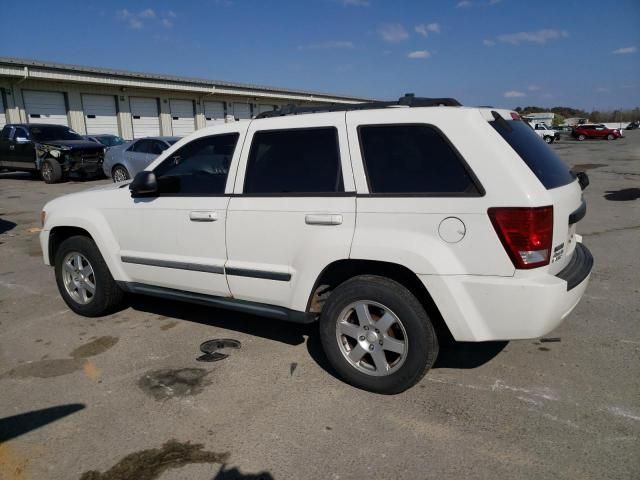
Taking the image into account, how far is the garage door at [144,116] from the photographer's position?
28.3m

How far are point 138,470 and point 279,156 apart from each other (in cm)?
222

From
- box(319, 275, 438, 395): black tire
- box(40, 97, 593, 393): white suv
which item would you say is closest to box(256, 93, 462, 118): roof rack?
box(40, 97, 593, 393): white suv

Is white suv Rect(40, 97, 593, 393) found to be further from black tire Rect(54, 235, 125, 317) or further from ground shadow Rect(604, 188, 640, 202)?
ground shadow Rect(604, 188, 640, 202)

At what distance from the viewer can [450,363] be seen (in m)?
3.73

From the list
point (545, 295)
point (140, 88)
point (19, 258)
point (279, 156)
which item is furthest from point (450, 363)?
point (140, 88)

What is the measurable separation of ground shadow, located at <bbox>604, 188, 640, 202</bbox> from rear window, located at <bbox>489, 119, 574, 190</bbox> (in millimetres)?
9707

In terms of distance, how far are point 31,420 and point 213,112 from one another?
3292 cm

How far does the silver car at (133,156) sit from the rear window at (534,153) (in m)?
12.8

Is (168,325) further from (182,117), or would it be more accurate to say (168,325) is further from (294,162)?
(182,117)

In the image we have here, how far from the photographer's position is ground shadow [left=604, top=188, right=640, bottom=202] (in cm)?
1170

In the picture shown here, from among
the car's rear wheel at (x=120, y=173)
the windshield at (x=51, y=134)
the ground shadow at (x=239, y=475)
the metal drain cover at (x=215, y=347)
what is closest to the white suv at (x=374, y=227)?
the metal drain cover at (x=215, y=347)

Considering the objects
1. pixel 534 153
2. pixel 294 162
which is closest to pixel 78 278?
pixel 294 162

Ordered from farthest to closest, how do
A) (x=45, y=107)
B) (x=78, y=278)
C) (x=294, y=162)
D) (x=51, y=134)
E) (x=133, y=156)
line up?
(x=45, y=107) → (x=51, y=134) → (x=133, y=156) → (x=78, y=278) → (x=294, y=162)

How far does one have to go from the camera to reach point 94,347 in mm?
4160
